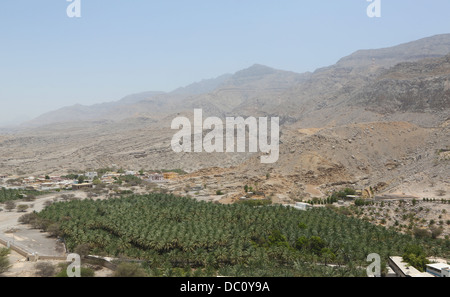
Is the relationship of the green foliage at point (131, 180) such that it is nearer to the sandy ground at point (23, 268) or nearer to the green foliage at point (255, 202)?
the green foliage at point (255, 202)

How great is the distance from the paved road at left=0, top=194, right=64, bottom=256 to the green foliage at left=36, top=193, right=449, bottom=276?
1.07 metres

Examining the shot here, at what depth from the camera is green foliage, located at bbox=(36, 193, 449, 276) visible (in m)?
23.8

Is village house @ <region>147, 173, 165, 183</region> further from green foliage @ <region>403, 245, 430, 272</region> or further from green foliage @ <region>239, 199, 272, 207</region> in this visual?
green foliage @ <region>403, 245, 430, 272</region>

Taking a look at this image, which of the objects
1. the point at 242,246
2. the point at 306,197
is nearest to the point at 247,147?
the point at 306,197

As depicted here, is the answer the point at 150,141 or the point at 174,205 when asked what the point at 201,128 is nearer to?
the point at 150,141

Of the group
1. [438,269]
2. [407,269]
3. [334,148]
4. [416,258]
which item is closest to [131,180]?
[334,148]

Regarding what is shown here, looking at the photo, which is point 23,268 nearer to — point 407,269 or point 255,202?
point 255,202

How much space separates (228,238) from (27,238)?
17605 millimetres

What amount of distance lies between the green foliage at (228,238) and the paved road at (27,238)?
3.51ft

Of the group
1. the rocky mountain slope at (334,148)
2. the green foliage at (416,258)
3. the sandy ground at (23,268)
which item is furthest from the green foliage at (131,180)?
the green foliage at (416,258)

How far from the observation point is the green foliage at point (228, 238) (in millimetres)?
23828
